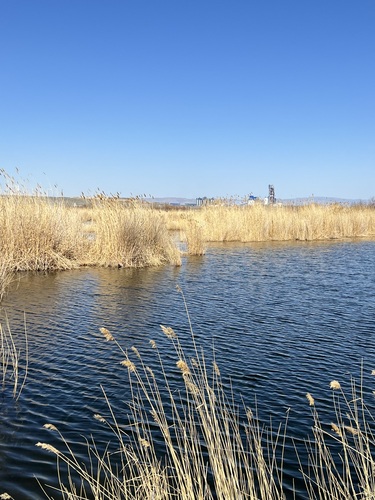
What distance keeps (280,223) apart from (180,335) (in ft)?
61.5

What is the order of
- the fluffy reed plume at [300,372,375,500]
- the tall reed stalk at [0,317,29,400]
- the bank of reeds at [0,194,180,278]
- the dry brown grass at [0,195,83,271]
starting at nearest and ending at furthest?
the fluffy reed plume at [300,372,375,500]
the tall reed stalk at [0,317,29,400]
the dry brown grass at [0,195,83,271]
the bank of reeds at [0,194,180,278]

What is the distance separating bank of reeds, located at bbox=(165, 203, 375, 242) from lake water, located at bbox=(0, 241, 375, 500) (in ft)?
30.4

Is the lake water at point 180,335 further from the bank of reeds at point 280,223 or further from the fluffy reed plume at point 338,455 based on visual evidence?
the bank of reeds at point 280,223

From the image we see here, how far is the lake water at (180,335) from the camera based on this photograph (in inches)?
181

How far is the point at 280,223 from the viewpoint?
83.3ft

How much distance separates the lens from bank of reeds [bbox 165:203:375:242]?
24422 millimetres

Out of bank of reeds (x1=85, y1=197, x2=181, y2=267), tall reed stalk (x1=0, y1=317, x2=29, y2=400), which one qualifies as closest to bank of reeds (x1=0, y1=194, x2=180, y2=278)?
bank of reeds (x1=85, y1=197, x2=181, y2=267)

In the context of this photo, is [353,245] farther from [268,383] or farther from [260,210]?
[268,383]

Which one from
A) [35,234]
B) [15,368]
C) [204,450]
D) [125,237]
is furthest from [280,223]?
[204,450]

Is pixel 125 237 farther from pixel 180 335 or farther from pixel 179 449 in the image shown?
pixel 179 449

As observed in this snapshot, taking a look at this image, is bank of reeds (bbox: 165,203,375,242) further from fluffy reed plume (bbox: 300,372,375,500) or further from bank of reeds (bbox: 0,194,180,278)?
fluffy reed plume (bbox: 300,372,375,500)

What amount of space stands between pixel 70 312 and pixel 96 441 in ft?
16.7

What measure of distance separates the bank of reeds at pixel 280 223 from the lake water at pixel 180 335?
30.4 ft

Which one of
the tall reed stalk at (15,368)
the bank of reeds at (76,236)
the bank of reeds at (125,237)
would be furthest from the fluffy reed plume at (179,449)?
the bank of reeds at (125,237)
